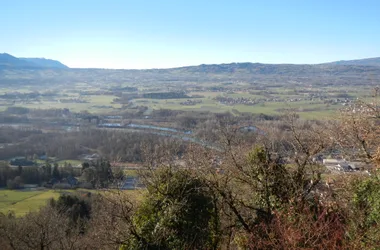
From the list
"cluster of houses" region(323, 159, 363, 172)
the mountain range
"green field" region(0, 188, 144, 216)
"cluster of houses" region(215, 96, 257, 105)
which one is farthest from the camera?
the mountain range

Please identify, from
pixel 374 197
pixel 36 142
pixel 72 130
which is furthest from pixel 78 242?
pixel 72 130

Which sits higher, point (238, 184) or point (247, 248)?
point (238, 184)

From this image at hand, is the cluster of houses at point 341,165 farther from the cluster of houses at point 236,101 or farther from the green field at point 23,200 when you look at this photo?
the cluster of houses at point 236,101

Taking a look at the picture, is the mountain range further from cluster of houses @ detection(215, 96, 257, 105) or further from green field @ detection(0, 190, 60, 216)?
green field @ detection(0, 190, 60, 216)

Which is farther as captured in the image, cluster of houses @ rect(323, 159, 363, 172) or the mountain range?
the mountain range

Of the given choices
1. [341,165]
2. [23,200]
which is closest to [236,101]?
[23,200]

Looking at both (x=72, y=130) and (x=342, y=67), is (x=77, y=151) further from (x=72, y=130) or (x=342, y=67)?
(x=342, y=67)

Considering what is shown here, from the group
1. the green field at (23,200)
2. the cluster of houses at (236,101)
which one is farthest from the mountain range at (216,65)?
the green field at (23,200)

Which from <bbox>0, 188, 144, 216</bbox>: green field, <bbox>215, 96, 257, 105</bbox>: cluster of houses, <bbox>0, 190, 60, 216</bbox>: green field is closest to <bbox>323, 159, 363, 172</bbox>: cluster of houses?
<bbox>0, 188, 144, 216</bbox>: green field

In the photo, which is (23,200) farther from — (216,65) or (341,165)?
(216,65)
